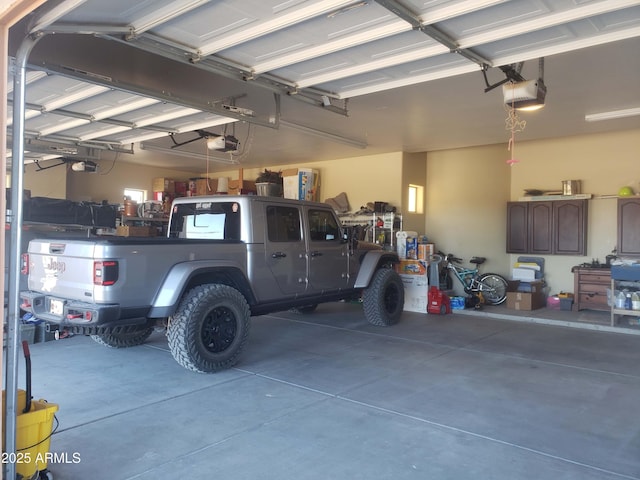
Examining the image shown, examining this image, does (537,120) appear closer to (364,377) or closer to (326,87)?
(326,87)

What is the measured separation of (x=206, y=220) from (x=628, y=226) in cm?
721

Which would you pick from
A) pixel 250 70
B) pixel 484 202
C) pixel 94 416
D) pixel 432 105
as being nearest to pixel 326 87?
pixel 250 70

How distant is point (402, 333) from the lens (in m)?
6.69

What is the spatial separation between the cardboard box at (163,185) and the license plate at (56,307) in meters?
8.68

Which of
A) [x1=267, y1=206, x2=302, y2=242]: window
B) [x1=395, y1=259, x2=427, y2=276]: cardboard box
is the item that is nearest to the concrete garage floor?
[x1=267, y1=206, x2=302, y2=242]: window

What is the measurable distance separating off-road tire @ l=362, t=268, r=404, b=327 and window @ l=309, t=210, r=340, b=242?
3.59ft

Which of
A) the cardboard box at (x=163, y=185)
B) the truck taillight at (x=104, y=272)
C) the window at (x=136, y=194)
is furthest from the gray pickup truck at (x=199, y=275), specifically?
the window at (x=136, y=194)

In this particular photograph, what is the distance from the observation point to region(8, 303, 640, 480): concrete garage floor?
2.85m

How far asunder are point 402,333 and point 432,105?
323 centimetres

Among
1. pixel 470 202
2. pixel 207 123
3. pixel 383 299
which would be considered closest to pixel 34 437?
pixel 207 123

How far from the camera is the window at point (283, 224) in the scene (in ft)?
17.8

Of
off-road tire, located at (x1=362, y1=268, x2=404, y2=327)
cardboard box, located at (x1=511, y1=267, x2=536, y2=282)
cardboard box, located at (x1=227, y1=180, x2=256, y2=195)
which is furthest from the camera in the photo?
cardboard box, located at (x1=227, y1=180, x2=256, y2=195)

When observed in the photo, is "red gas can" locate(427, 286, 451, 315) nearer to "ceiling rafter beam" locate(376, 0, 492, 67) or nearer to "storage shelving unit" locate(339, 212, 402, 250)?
"storage shelving unit" locate(339, 212, 402, 250)

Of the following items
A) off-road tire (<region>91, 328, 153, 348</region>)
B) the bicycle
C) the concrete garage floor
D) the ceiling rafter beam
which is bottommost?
the concrete garage floor
